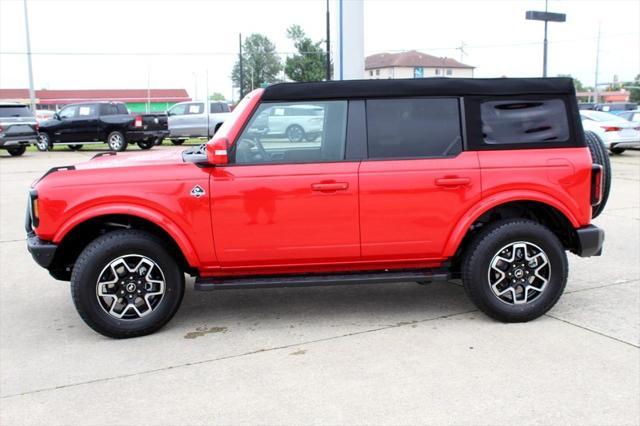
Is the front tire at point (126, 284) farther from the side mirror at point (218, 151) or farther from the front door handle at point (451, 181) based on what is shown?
the front door handle at point (451, 181)

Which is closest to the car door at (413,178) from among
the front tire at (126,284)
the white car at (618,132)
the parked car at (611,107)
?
the front tire at (126,284)

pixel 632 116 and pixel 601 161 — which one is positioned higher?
pixel 632 116

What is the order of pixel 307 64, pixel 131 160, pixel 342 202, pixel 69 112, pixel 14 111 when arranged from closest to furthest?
pixel 342 202 < pixel 131 160 < pixel 14 111 < pixel 69 112 < pixel 307 64

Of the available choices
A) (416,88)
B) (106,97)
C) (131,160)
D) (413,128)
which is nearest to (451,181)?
(413,128)

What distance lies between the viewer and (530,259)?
4.66 meters

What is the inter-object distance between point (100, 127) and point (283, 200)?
774 inches

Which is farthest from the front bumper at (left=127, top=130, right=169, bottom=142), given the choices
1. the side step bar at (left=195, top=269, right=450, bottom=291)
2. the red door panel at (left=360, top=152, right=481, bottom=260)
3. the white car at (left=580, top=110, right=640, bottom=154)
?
the red door panel at (left=360, top=152, right=481, bottom=260)

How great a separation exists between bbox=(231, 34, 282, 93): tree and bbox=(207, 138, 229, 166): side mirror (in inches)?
3538

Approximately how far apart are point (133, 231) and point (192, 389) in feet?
4.52

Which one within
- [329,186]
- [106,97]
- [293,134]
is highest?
[106,97]

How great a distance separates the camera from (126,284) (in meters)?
4.49

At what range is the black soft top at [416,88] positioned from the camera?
4.61 m

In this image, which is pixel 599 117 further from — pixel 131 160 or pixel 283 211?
pixel 131 160

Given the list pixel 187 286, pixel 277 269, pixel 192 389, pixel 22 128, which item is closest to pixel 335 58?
pixel 187 286
